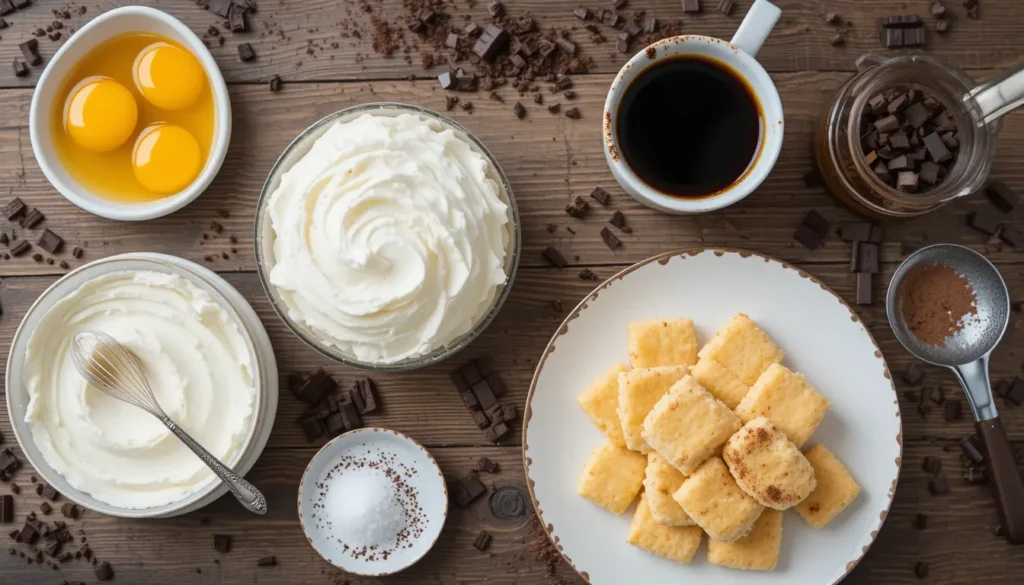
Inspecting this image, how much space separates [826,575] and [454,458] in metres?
0.85

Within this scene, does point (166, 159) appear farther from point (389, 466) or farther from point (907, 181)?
point (907, 181)

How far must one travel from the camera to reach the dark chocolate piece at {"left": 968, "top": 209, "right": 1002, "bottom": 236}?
5.68 ft

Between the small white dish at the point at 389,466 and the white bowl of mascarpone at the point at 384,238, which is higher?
the white bowl of mascarpone at the point at 384,238

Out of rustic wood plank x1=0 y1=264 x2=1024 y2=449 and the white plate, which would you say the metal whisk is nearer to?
rustic wood plank x1=0 y1=264 x2=1024 y2=449

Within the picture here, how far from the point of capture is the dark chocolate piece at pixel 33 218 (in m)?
1.78

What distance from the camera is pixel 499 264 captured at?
1528mm

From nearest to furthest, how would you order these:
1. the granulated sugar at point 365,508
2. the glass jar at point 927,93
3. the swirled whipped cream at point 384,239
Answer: the swirled whipped cream at point 384,239
the glass jar at point 927,93
the granulated sugar at point 365,508

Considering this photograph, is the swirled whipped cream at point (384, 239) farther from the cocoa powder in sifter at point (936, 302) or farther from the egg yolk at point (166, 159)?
the cocoa powder in sifter at point (936, 302)

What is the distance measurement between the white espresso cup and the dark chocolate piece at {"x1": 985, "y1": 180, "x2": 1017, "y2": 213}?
58 centimetres

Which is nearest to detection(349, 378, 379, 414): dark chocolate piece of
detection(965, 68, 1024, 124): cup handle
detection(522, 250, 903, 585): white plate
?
detection(522, 250, 903, 585): white plate

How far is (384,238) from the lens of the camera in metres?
1.46

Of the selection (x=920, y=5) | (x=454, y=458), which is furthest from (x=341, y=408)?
(x=920, y=5)

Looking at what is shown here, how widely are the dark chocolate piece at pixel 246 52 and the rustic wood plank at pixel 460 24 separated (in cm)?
2

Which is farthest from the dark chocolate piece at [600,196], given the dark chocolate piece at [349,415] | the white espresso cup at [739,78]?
the dark chocolate piece at [349,415]
